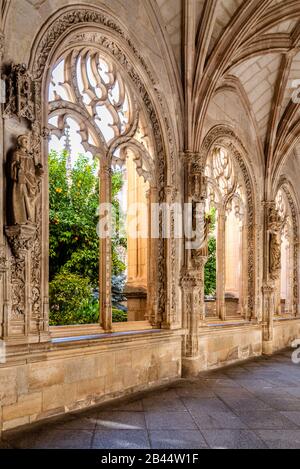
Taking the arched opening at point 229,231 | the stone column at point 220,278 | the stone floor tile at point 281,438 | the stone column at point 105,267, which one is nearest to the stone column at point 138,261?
the stone column at point 105,267

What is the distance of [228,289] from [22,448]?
7703 mm

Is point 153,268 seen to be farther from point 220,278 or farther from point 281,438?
point 281,438

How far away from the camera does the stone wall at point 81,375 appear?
4672mm

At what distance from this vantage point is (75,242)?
920 cm

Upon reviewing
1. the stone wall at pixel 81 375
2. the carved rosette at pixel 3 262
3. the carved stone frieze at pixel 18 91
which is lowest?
the stone wall at pixel 81 375

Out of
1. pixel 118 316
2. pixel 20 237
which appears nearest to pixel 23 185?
pixel 20 237

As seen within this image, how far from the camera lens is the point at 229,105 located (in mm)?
9867

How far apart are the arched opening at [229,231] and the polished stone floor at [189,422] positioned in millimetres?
2883

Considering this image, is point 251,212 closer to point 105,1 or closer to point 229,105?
point 229,105

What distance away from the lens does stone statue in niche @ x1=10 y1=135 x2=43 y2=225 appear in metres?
4.62

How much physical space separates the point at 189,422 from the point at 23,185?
3.00 metres

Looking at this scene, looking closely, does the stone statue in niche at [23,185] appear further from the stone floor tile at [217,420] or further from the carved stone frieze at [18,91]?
the stone floor tile at [217,420]

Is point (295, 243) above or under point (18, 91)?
under

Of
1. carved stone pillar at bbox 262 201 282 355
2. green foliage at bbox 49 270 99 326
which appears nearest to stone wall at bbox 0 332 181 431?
green foliage at bbox 49 270 99 326
